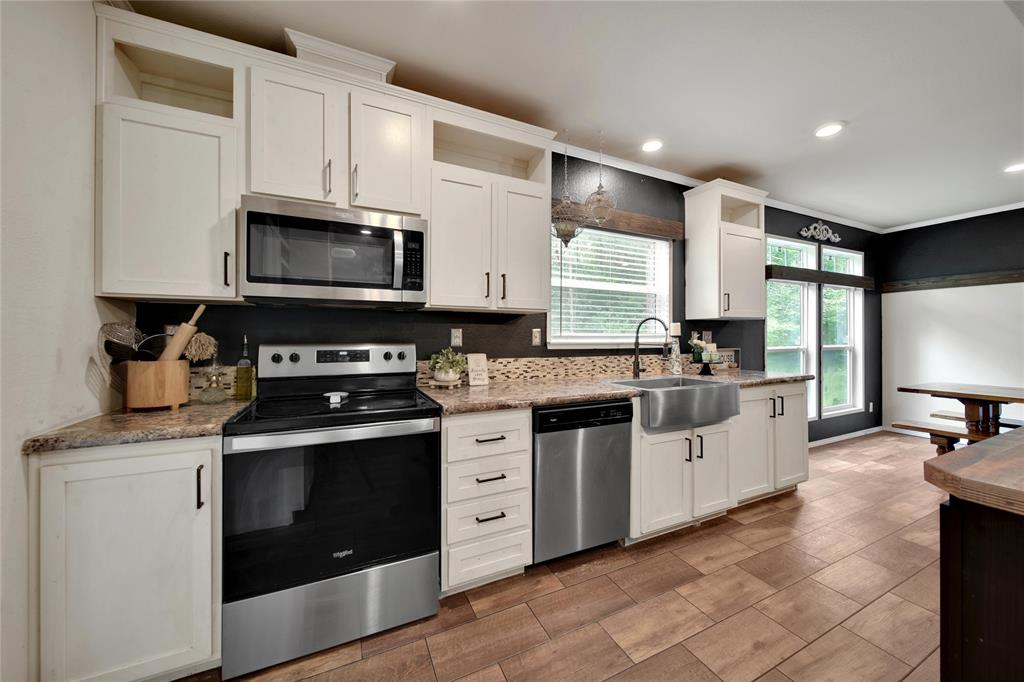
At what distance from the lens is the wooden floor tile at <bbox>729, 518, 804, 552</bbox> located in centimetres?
240

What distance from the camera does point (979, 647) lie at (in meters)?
0.87

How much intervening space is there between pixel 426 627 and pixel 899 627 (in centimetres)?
207

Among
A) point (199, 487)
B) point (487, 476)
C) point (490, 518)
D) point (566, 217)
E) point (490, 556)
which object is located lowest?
point (490, 556)

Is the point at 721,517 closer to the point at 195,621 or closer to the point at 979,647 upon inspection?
the point at 979,647

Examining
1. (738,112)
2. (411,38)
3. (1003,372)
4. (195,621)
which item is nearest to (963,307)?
(1003,372)

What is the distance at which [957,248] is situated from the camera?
4.68 meters

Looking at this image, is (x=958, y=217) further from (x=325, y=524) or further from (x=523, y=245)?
(x=325, y=524)

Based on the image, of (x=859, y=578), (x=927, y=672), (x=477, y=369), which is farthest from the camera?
(x=477, y=369)

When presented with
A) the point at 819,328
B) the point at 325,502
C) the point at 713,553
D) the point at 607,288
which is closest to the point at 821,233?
the point at 819,328

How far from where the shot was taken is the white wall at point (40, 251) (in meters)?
1.15

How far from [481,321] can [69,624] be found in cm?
212

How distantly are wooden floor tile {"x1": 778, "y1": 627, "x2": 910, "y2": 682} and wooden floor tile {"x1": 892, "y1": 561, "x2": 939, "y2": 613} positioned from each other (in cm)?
53

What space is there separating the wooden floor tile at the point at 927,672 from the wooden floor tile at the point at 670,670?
73cm

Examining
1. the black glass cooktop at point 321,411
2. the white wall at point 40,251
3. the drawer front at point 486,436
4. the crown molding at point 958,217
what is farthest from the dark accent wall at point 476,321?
the crown molding at point 958,217
